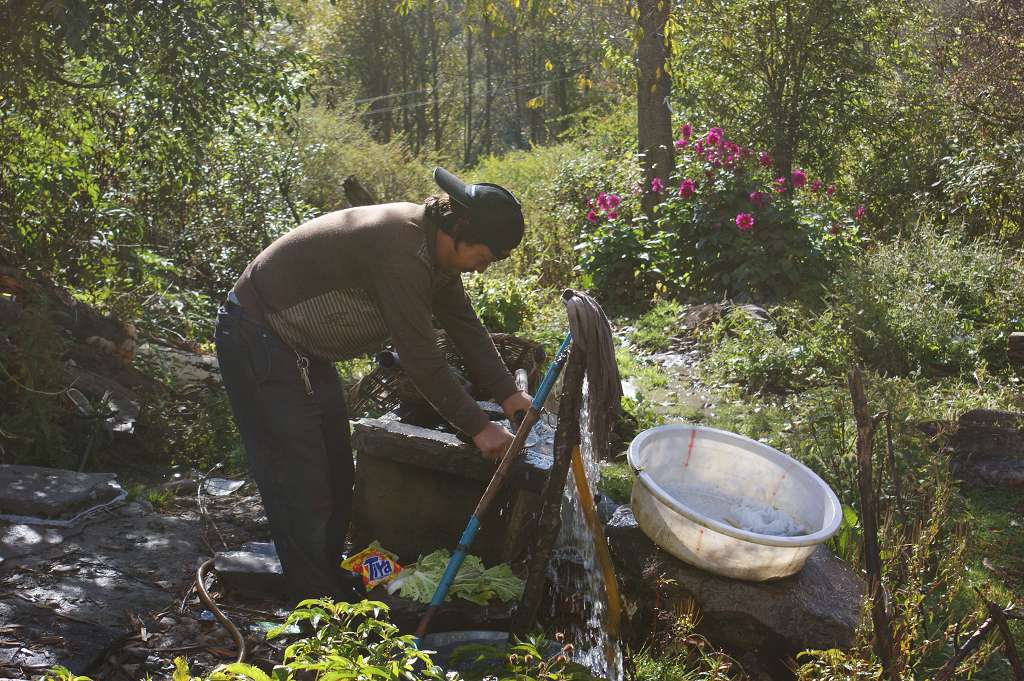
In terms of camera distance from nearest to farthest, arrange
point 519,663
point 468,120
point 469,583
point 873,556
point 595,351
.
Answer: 1. point 873,556
2. point 519,663
3. point 595,351
4. point 469,583
5. point 468,120

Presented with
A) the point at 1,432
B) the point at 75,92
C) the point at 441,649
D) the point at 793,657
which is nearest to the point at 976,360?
the point at 793,657

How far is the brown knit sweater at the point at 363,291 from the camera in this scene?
3.12m

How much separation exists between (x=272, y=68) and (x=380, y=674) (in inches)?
244

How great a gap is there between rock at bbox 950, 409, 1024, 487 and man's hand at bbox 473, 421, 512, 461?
3.13 metres

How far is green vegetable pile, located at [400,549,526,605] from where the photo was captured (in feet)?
11.4

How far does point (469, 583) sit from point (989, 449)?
336 centimetres

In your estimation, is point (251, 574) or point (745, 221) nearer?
point (251, 574)

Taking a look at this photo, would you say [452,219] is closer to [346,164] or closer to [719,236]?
[719,236]

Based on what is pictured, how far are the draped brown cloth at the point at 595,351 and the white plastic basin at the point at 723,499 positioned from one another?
0.72 metres

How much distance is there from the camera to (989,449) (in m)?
5.32

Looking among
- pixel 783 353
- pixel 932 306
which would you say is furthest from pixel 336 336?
pixel 932 306

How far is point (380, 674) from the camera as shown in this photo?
196cm

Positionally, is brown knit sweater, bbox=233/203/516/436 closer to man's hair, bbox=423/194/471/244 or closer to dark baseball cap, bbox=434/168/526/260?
man's hair, bbox=423/194/471/244

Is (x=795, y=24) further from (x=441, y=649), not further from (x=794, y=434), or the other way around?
(x=441, y=649)
